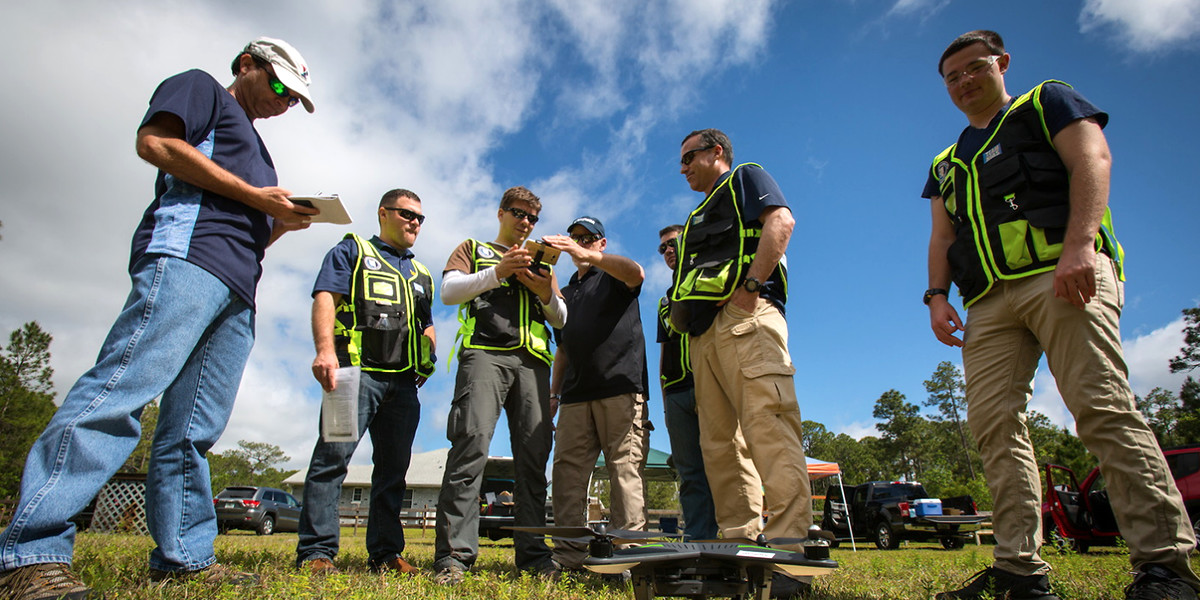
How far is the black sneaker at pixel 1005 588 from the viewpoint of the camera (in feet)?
7.48

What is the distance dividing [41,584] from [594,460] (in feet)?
9.04

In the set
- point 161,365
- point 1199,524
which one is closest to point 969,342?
point 161,365

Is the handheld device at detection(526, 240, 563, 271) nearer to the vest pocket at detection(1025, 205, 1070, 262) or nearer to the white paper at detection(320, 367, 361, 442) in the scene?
the white paper at detection(320, 367, 361, 442)

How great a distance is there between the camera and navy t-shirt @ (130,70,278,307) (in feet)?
7.29

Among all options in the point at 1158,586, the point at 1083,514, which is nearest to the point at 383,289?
the point at 1158,586

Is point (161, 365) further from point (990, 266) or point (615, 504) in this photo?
point (990, 266)

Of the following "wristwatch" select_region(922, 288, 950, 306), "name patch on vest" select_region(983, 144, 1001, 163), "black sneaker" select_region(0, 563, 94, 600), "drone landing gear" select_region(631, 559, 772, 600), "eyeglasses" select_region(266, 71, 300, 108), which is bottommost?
"drone landing gear" select_region(631, 559, 772, 600)

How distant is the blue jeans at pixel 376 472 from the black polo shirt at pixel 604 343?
1.08 meters

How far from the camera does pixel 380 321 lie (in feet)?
12.2

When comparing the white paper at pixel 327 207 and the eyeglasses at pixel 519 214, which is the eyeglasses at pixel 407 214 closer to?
the eyeglasses at pixel 519 214

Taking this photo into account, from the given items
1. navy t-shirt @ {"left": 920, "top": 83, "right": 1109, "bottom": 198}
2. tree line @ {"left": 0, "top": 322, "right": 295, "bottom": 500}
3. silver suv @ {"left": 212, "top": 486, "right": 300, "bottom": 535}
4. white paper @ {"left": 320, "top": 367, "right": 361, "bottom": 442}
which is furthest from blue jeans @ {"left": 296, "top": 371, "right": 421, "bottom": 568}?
tree line @ {"left": 0, "top": 322, "right": 295, "bottom": 500}

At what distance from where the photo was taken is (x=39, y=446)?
1.77 metres

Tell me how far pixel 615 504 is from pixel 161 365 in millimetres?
2579

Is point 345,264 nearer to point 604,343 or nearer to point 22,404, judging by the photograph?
point 604,343
